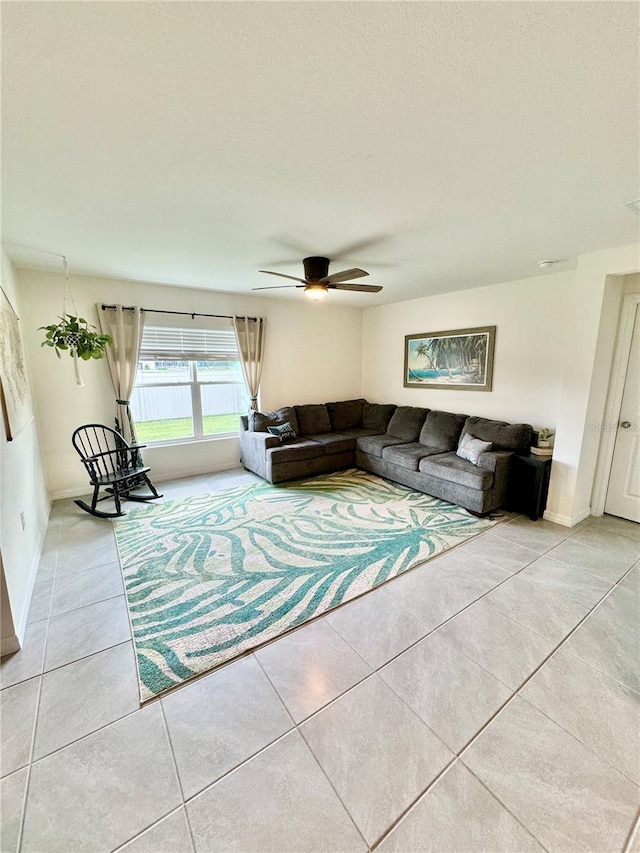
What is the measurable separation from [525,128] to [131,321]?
403cm

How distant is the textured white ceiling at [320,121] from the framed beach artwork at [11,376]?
64 centimetres

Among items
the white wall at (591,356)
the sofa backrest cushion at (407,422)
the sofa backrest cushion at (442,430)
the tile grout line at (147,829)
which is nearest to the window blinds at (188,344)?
the sofa backrest cushion at (407,422)

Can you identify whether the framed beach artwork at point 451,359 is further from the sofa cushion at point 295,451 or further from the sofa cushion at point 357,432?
the sofa cushion at point 295,451

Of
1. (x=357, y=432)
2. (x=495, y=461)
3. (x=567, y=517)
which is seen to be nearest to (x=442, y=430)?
(x=495, y=461)

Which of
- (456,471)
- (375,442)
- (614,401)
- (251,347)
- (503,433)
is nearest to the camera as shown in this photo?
(614,401)

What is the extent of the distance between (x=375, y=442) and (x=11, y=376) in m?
3.77

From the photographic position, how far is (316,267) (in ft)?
10.0

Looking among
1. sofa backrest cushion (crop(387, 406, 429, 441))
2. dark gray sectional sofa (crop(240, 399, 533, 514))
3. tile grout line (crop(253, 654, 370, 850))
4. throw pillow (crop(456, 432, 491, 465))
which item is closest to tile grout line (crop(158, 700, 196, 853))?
tile grout line (crop(253, 654, 370, 850))

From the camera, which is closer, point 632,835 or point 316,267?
point 632,835

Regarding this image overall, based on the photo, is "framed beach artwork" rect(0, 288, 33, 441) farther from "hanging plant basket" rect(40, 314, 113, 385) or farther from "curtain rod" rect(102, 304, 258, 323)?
"curtain rod" rect(102, 304, 258, 323)

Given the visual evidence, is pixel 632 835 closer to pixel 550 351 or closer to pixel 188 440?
pixel 550 351

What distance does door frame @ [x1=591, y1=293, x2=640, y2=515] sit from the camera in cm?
302

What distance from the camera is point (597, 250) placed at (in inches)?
110

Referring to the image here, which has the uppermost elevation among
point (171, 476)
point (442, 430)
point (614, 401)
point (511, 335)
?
point (511, 335)
